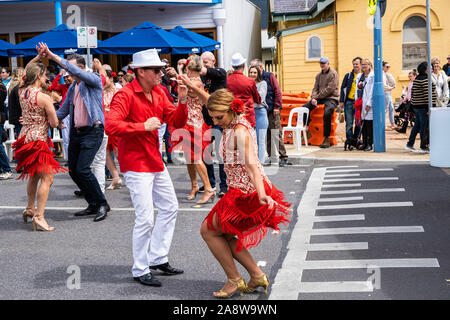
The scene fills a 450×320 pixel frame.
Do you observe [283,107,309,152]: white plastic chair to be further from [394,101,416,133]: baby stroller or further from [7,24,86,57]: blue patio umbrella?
[7,24,86,57]: blue patio umbrella

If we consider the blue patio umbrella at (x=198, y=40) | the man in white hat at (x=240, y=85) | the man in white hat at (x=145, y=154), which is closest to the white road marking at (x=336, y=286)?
the man in white hat at (x=145, y=154)

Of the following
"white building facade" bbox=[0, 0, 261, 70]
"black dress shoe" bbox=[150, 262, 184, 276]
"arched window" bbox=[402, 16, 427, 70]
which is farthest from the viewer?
"arched window" bbox=[402, 16, 427, 70]

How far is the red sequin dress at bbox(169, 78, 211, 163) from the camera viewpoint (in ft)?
27.6

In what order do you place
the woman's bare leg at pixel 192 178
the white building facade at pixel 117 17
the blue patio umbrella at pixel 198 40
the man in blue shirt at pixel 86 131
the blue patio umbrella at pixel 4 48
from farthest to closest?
the white building facade at pixel 117 17 < the blue patio umbrella at pixel 4 48 < the blue patio umbrella at pixel 198 40 < the woman's bare leg at pixel 192 178 < the man in blue shirt at pixel 86 131

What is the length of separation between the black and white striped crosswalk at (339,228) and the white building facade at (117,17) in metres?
13.4

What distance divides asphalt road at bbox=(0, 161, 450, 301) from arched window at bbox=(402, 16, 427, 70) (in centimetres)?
1492

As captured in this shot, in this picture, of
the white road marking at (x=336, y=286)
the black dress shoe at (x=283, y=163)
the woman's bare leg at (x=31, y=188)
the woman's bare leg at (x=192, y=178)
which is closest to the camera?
the white road marking at (x=336, y=286)

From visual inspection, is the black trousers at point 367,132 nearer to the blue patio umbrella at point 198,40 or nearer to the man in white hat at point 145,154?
the blue patio umbrella at point 198,40

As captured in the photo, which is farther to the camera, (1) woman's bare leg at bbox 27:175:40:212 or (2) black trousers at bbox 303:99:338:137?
(2) black trousers at bbox 303:99:338:137

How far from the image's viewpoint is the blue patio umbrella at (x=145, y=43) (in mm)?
15578

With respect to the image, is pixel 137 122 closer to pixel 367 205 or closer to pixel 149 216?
pixel 149 216

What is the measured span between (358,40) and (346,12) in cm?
116

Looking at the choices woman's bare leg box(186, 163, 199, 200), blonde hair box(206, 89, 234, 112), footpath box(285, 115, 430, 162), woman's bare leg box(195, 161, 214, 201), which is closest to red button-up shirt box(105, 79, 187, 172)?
blonde hair box(206, 89, 234, 112)

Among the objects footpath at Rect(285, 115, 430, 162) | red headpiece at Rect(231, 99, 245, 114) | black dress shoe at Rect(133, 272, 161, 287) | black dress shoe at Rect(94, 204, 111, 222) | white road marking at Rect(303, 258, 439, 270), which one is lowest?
white road marking at Rect(303, 258, 439, 270)
